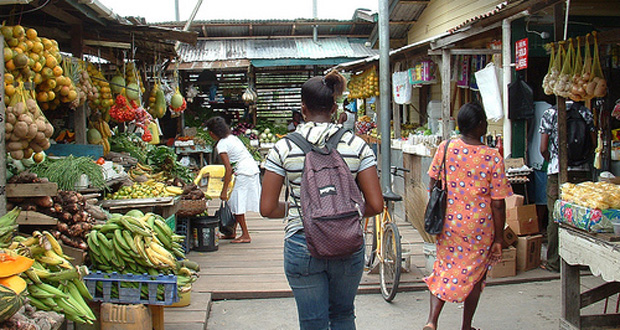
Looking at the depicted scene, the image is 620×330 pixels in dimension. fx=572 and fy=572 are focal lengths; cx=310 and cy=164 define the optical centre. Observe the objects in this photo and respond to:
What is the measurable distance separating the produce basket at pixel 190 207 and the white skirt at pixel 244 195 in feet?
2.30

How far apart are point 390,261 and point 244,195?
10.0 feet

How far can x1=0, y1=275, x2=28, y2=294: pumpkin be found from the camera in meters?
3.13

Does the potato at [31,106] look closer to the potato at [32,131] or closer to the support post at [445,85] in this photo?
the potato at [32,131]

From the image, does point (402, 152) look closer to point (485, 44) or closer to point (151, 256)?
point (485, 44)

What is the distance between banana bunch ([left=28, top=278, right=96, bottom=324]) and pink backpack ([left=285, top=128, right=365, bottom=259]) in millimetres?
1755

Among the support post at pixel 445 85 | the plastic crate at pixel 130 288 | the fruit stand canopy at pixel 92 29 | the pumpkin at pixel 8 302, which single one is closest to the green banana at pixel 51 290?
the pumpkin at pixel 8 302

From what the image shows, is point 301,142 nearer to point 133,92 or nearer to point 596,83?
point 596,83

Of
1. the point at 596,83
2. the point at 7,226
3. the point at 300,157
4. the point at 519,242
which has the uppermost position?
the point at 596,83

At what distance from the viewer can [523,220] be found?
648 cm

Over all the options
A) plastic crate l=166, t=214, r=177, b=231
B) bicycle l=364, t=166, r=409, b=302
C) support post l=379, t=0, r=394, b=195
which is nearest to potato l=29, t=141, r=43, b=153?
plastic crate l=166, t=214, r=177, b=231

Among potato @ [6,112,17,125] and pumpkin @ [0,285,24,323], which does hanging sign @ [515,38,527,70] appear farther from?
pumpkin @ [0,285,24,323]

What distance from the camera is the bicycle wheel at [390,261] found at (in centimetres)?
548

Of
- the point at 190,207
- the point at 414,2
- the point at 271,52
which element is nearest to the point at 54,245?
the point at 190,207

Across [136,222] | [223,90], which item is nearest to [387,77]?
[136,222]
